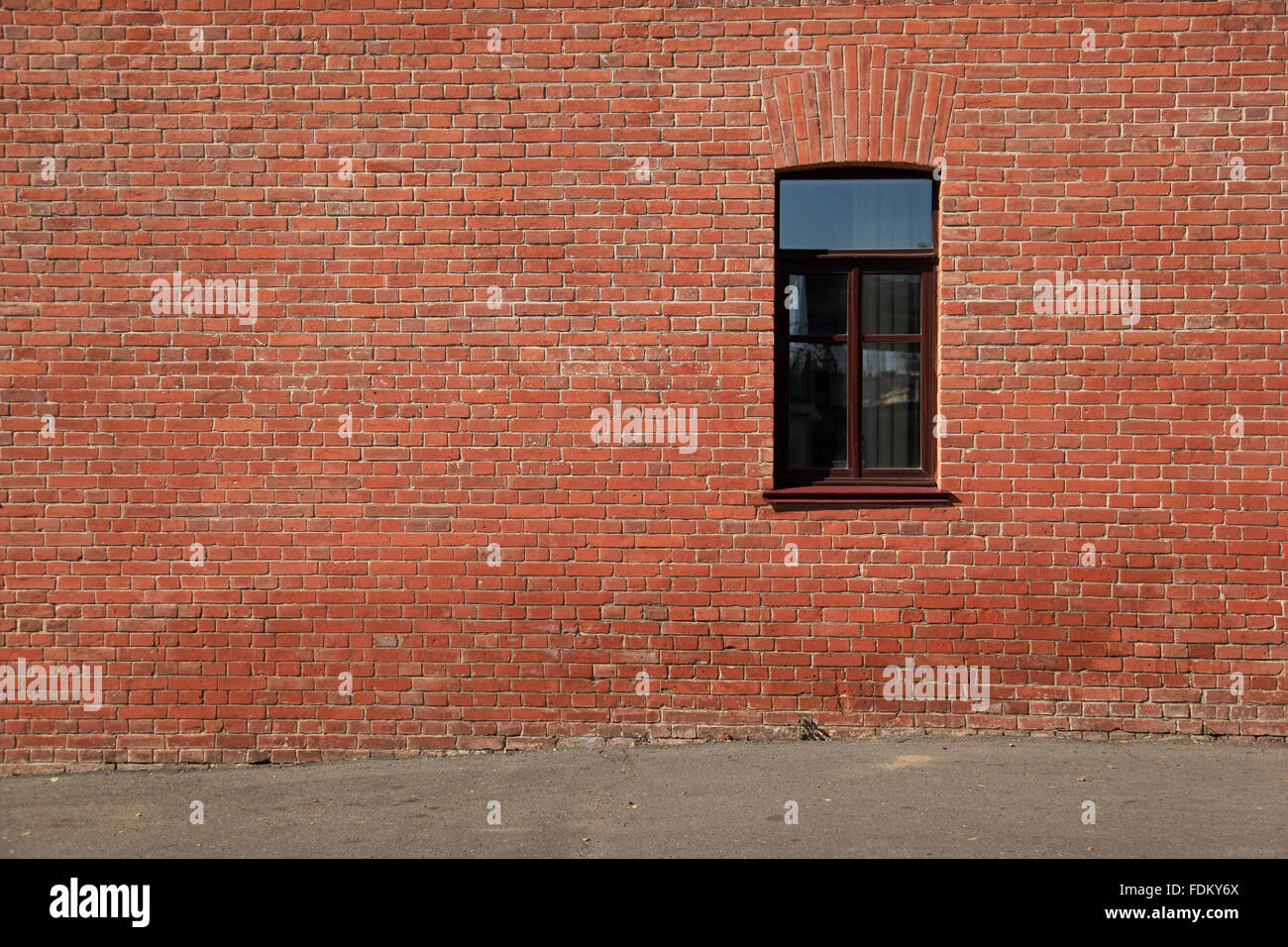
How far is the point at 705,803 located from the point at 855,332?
3163 millimetres

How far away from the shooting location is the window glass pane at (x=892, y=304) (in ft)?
20.7

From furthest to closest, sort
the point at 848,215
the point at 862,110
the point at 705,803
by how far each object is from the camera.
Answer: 1. the point at 848,215
2. the point at 862,110
3. the point at 705,803

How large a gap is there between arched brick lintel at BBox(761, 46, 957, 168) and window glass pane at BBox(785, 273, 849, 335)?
760 millimetres

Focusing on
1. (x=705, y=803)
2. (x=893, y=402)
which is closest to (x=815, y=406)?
(x=893, y=402)

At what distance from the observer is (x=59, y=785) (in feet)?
19.0

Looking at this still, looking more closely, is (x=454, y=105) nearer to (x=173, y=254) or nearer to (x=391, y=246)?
(x=391, y=246)

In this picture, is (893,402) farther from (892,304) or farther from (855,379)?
(892,304)

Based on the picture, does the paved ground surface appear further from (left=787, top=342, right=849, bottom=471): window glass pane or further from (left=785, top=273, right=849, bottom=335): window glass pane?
(left=785, top=273, right=849, bottom=335): window glass pane

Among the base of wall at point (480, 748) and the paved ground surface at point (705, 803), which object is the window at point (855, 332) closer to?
the base of wall at point (480, 748)

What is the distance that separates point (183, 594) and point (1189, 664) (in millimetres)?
6422

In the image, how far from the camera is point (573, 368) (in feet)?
19.9

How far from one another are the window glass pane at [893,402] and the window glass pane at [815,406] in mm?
171

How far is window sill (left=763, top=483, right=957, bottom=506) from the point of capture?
6074 millimetres
